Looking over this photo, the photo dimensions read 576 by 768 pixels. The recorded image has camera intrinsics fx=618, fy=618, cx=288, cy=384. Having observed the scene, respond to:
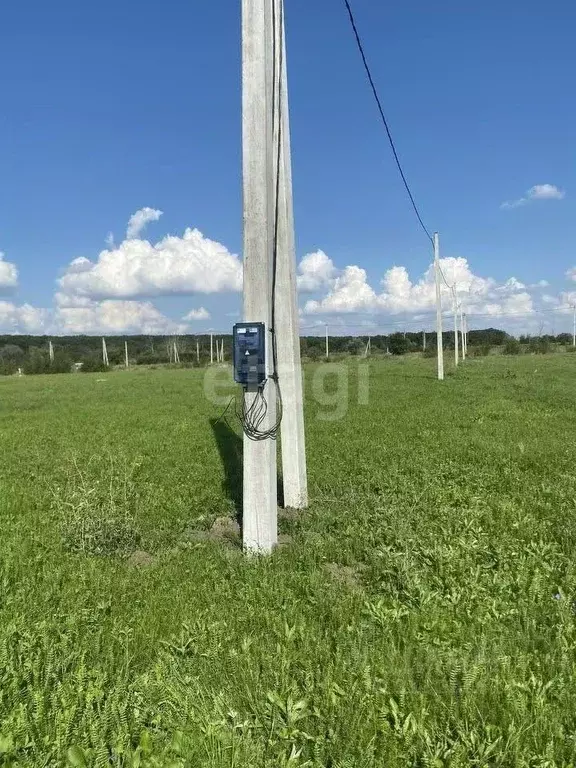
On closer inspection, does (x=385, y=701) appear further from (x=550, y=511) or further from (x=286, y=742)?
(x=550, y=511)

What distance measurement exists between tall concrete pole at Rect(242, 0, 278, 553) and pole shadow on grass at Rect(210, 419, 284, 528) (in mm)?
976

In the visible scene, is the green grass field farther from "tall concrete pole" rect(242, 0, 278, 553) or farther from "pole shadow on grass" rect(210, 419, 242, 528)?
"tall concrete pole" rect(242, 0, 278, 553)

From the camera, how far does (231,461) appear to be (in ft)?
26.4

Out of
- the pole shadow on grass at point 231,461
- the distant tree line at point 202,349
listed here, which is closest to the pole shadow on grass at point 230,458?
the pole shadow on grass at point 231,461

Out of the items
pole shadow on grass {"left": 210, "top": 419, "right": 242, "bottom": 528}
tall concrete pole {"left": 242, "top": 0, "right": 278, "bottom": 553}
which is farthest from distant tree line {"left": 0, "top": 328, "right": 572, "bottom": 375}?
tall concrete pole {"left": 242, "top": 0, "right": 278, "bottom": 553}

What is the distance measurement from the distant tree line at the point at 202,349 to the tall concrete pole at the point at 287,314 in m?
38.1

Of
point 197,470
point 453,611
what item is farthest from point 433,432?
point 453,611

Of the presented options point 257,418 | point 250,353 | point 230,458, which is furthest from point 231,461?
point 250,353

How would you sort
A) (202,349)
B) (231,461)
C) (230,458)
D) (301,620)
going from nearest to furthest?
(301,620) → (231,461) → (230,458) → (202,349)

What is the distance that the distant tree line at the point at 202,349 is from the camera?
4350 centimetres

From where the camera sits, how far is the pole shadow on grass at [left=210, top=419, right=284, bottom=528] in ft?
20.6

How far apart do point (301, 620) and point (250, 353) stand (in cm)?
188

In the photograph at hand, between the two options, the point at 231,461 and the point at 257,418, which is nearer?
the point at 257,418

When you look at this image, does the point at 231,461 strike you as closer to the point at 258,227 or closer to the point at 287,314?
the point at 287,314
